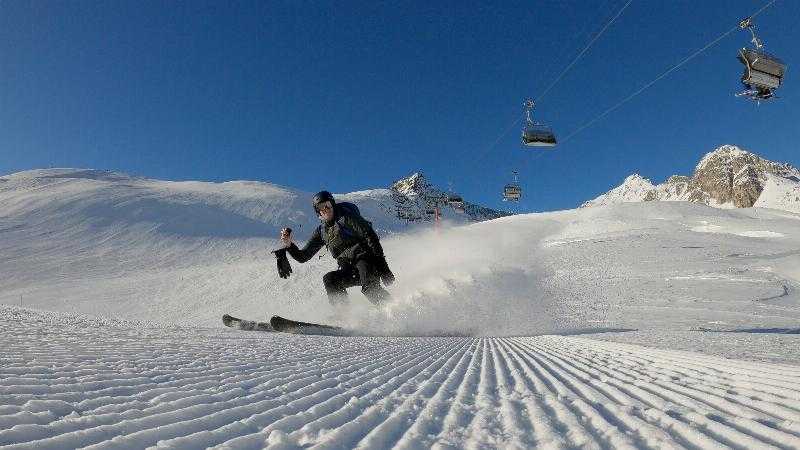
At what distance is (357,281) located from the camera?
9.94m

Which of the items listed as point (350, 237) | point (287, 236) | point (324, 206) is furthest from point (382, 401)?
point (287, 236)

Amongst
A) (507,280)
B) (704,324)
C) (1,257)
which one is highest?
(1,257)

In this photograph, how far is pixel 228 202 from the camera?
59938mm

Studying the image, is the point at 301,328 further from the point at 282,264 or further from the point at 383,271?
the point at 383,271

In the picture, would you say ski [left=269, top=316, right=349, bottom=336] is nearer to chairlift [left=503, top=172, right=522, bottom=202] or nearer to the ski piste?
the ski piste

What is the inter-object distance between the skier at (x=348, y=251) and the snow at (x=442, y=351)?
→ 744 mm

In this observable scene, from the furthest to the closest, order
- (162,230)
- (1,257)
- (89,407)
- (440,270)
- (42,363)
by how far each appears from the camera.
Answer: (162,230) < (1,257) < (440,270) < (42,363) < (89,407)

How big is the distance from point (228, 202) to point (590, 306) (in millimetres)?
53494

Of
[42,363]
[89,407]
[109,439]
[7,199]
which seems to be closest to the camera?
[109,439]

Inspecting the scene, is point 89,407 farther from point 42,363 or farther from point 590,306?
point 590,306

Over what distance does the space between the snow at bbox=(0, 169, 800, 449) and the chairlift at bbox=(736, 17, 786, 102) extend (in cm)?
578

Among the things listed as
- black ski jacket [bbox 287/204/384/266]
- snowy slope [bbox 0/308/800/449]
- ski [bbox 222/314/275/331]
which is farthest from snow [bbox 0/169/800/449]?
black ski jacket [bbox 287/204/384/266]

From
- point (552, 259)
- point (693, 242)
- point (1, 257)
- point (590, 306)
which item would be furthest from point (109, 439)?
point (1, 257)

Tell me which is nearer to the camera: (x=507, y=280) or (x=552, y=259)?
(x=507, y=280)
